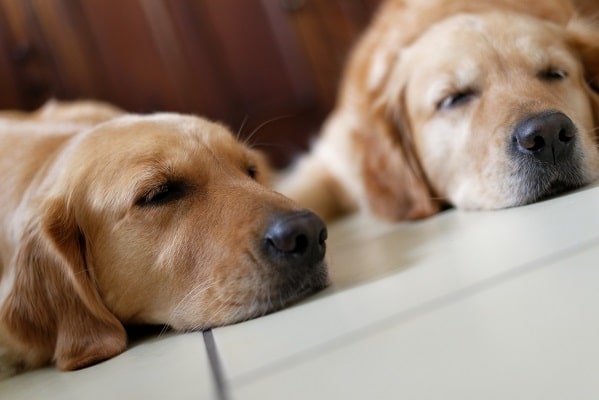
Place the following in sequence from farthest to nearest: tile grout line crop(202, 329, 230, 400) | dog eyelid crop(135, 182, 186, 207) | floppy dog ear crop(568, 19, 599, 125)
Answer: floppy dog ear crop(568, 19, 599, 125), dog eyelid crop(135, 182, 186, 207), tile grout line crop(202, 329, 230, 400)

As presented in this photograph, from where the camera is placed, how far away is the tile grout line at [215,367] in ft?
3.07

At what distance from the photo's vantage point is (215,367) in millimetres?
1090

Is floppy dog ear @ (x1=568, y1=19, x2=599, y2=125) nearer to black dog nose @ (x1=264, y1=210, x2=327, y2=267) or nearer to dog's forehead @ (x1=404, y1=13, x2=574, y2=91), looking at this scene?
dog's forehead @ (x1=404, y1=13, x2=574, y2=91)

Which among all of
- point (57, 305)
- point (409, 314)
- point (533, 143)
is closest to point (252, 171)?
point (57, 305)

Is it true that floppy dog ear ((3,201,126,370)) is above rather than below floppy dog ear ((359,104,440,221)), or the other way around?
above

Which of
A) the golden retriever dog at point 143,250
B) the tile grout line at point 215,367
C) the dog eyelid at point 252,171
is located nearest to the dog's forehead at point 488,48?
the dog eyelid at point 252,171

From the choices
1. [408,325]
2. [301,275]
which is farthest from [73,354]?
[408,325]

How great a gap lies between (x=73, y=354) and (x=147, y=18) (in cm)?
355

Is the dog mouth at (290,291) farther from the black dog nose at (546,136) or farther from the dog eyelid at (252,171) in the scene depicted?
the black dog nose at (546,136)

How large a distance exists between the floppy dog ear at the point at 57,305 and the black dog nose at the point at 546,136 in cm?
122

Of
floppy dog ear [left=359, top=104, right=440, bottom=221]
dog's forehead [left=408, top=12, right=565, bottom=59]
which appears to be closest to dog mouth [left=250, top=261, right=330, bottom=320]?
floppy dog ear [left=359, top=104, right=440, bottom=221]

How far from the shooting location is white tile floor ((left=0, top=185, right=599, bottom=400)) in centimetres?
78

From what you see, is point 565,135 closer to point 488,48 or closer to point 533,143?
point 533,143

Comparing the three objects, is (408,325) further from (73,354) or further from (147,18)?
(147,18)
